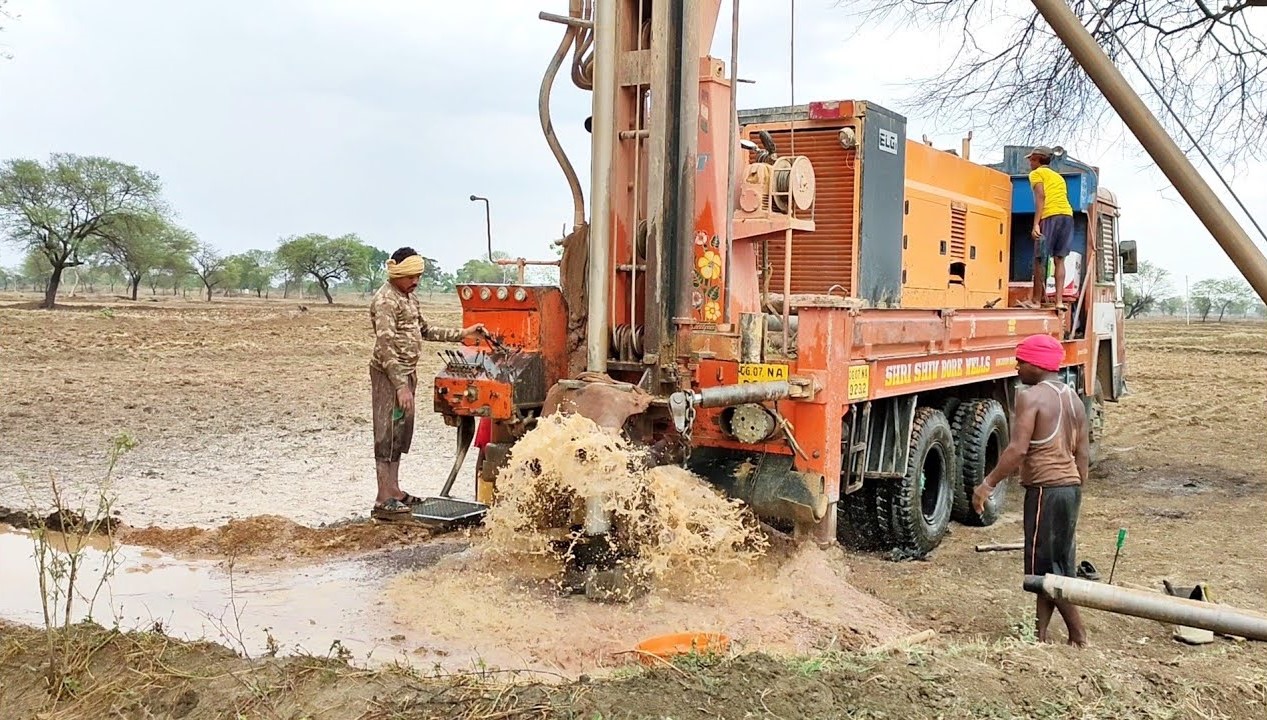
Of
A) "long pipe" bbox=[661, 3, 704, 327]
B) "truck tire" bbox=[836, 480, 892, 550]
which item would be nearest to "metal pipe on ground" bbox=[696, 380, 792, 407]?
"long pipe" bbox=[661, 3, 704, 327]

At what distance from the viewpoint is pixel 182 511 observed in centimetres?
795

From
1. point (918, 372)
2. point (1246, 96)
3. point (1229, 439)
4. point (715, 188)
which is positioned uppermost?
point (1246, 96)

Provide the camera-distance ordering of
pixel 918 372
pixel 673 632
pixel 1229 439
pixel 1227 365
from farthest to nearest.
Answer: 1. pixel 1227 365
2. pixel 1229 439
3. pixel 918 372
4. pixel 673 632

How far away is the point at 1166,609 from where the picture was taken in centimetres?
463

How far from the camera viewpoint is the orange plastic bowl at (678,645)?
4.48 m

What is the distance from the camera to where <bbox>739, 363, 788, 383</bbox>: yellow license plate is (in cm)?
606

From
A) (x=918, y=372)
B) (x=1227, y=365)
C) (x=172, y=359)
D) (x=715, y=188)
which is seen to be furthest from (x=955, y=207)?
(x=1227, y=365)

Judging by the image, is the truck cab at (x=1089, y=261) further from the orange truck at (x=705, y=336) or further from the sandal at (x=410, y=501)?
the sandal at (x=410, y=501)

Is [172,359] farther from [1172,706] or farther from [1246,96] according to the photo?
[1172,706]

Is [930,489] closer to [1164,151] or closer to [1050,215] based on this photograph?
[1050,215]

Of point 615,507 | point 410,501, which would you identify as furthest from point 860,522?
point 410,501

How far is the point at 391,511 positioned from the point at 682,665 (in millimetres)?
3376

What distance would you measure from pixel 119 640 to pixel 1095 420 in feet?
33.3

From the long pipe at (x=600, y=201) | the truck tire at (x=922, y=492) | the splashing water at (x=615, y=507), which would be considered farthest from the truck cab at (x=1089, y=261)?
the splashing water at (x=615, y=507)
